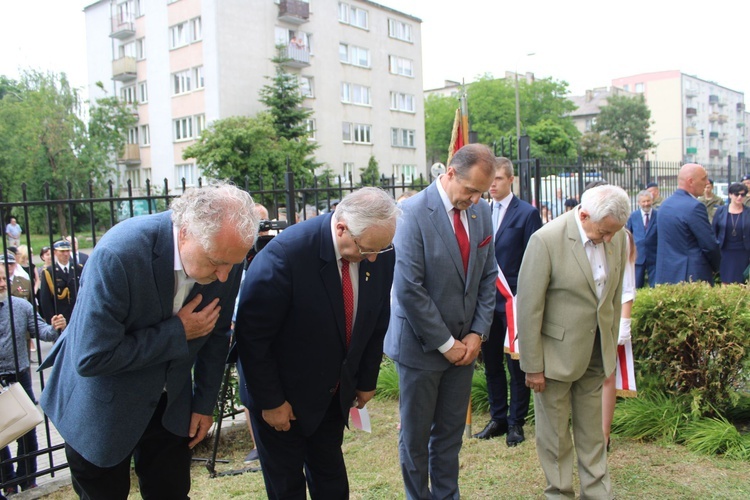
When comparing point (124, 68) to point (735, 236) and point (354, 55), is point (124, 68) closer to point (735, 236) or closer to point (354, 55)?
point (354, 55)

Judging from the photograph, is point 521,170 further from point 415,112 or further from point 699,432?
point 415,112

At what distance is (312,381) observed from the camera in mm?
2912

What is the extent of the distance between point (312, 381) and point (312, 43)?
37.8m

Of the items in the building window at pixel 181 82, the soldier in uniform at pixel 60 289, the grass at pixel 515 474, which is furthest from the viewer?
the building window at pixel 181 82

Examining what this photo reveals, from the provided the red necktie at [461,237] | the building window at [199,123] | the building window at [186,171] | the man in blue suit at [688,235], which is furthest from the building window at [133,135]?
the red necktie at [461,237]

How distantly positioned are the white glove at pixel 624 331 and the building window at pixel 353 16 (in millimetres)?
38816

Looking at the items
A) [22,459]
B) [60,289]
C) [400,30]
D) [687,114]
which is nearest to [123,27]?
[400,30]

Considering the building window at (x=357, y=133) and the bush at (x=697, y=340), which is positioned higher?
the building window at (x=357, y=133)

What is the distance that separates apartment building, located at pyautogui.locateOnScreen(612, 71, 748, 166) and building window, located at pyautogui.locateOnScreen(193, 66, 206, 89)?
5865 cm

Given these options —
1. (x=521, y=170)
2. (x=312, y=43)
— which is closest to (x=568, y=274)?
(x=521, y=170)

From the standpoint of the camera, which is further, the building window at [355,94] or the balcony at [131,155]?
the building window at [355,94]

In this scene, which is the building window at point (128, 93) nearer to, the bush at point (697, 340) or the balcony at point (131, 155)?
the balcony at point (131, 155)

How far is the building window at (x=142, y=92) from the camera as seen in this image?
37841mm

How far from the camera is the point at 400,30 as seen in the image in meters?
44.2
